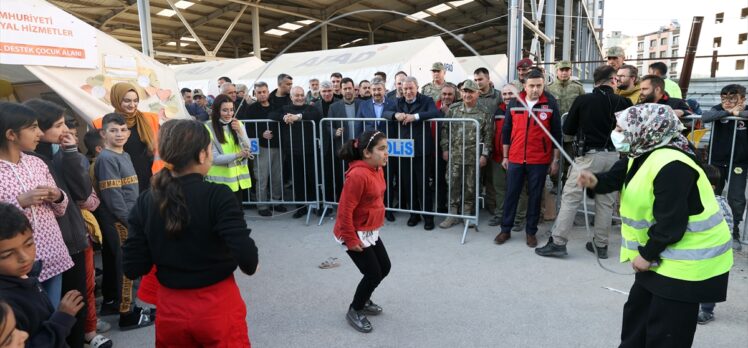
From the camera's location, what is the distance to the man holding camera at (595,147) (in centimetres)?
442

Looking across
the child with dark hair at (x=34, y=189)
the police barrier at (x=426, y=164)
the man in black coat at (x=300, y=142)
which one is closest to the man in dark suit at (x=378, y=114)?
the police barrier at (x=426, y=164)

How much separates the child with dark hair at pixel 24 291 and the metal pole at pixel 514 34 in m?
6.76

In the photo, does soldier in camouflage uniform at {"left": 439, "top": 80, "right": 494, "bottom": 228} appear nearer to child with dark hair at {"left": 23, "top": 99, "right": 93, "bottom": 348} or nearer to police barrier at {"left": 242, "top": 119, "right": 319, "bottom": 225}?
police barrier at {"left": 242, "top": 119, "right": 319, "bottom": 225}

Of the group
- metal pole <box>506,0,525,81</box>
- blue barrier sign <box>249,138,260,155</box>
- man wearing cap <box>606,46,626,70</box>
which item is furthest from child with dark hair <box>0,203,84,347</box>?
metal pole <box>506,0,525,81</box>

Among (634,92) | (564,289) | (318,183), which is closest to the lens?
(564,289)

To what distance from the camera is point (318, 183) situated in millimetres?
6398

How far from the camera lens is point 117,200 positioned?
318 centimetres

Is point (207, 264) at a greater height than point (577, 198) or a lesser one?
greater

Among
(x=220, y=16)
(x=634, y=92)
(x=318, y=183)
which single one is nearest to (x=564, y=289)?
(x=634, y=92)

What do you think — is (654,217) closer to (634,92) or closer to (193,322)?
(193,322)

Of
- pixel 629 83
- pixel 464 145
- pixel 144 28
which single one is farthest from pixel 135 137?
pixel 144 28

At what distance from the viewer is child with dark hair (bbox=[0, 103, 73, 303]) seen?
86.0 inches

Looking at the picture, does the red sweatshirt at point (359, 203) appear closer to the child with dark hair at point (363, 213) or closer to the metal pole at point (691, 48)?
the child with dark hair at point (363, 213)

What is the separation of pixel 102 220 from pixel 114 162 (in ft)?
1.53
